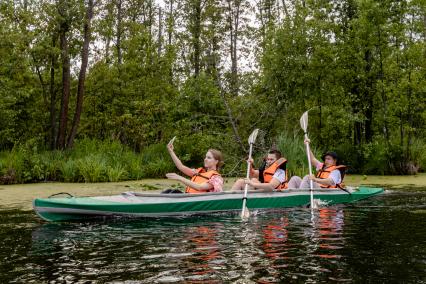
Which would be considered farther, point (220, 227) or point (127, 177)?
point (127, 177)

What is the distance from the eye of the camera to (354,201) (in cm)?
964

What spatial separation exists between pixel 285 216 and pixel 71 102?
46.0 feet

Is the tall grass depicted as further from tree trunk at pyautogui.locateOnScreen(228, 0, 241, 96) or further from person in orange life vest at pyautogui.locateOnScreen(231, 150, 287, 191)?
tree trunk at pyautogui.locateOnScreen(228, 0, 241, 96)

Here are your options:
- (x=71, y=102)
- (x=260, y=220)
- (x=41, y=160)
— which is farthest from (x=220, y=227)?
(x=71, y=102)

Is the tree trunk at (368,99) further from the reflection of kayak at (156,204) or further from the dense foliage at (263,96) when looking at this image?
the reflection of kayak at (156,204)

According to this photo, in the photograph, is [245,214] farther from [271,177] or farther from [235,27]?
[235,27]

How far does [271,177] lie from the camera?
8.60m

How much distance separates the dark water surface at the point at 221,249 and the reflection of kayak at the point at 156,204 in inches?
6.1

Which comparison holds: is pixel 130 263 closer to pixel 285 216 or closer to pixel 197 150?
pixel 285 216

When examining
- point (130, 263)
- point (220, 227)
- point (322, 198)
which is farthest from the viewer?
point (322, 198)

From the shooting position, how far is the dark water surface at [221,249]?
4.23 metres

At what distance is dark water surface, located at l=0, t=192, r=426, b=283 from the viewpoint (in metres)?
4.23

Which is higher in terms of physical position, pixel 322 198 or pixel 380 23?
pixel 380 23

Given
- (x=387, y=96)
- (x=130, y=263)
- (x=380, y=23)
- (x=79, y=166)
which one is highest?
(x=380, y=23)
